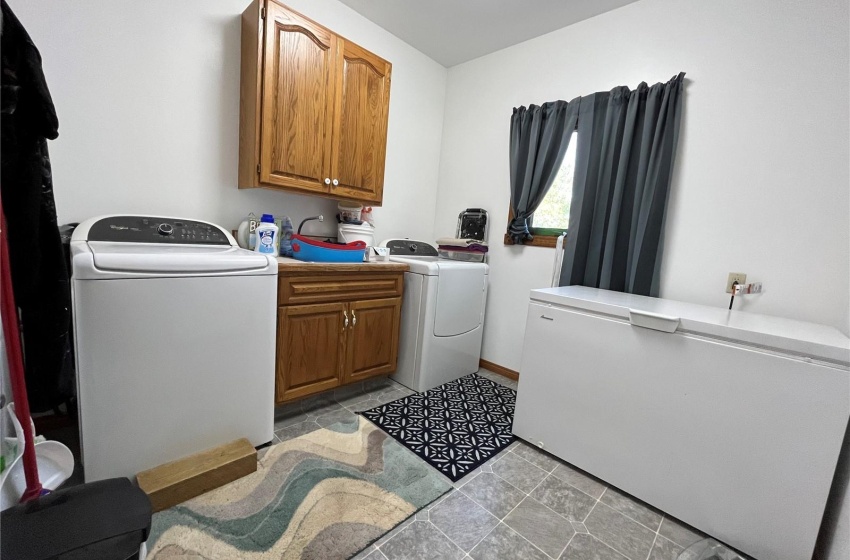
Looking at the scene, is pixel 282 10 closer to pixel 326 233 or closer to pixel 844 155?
pixel 326 233

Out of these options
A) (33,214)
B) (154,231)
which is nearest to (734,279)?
(33,214)

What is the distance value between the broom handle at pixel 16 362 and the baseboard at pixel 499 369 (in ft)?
7.91

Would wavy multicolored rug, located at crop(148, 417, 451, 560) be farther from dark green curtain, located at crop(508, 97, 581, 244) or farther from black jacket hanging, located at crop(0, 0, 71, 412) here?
dark green curtain, located at crop(508, 97, 581, 244)

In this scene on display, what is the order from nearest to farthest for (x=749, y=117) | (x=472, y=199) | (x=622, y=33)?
(x=749, y=117), (x=622, y=33), (x=472, y=199)

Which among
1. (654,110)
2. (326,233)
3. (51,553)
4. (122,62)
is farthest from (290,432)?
(654,110)

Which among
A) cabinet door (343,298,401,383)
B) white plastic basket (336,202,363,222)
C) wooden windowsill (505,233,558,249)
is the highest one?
white plastic basket (336,202,363,222)

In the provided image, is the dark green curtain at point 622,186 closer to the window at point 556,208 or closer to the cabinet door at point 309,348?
the window at point 556,208

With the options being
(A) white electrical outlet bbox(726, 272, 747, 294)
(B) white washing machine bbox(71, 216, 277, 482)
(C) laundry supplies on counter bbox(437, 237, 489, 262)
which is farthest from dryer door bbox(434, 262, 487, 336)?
(A) white electrical outlet bbox(726, 272, 747, 294)

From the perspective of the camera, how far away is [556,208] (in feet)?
8.02

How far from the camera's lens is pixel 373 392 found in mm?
2223

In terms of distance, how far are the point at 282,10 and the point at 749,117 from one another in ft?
7.84

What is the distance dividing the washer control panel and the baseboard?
2054 millimetres

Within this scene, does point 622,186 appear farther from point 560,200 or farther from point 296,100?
point 296,100

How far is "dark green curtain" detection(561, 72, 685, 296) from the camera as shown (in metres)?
1.88
